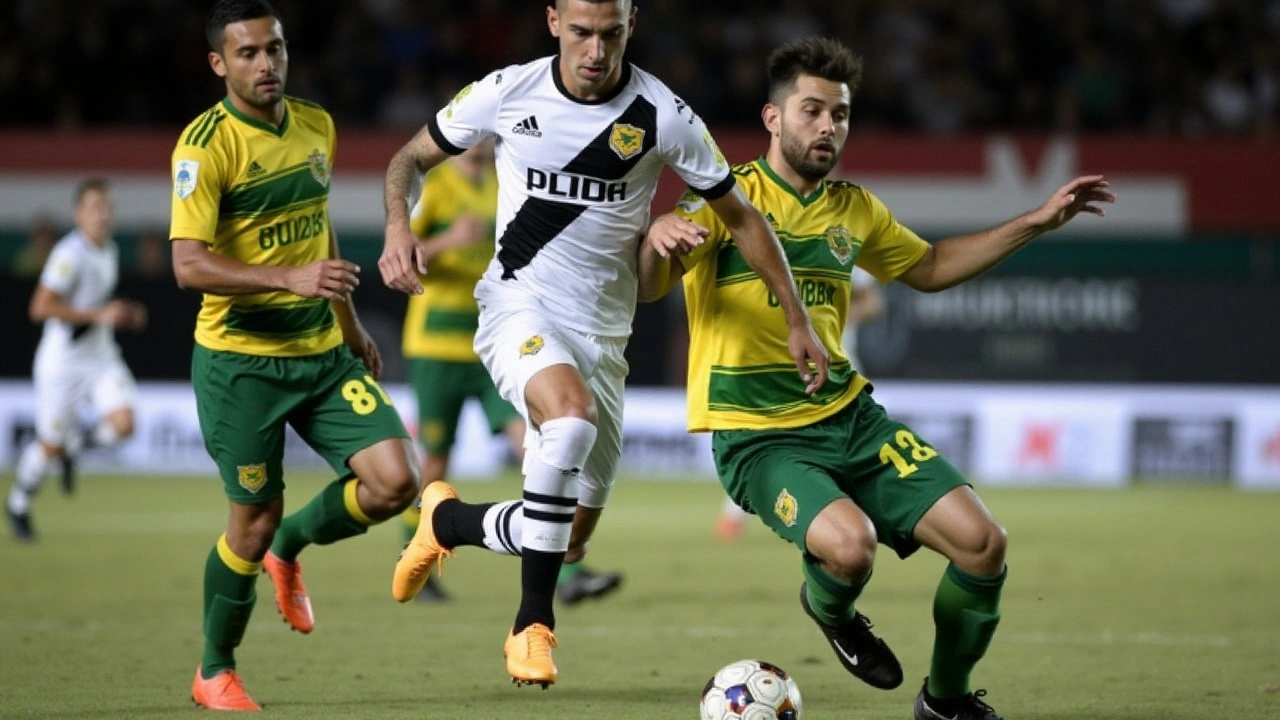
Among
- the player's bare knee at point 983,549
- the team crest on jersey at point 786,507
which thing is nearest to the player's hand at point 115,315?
the team crest on jersey at point 786,507

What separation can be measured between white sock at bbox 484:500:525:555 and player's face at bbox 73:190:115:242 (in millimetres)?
7560

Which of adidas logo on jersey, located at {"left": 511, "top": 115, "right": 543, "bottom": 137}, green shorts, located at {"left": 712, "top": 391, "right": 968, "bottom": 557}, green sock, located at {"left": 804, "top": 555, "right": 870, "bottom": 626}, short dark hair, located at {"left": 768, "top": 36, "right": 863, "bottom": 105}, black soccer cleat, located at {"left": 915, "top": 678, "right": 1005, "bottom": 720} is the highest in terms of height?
short dark hair, located at {"left": 768, "top": 36, "right": 863, "bottom": 105}

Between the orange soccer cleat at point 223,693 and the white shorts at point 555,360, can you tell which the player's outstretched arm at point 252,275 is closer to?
the white shorts at point 555,360

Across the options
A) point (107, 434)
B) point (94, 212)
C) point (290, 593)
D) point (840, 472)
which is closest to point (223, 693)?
point (290, 593)

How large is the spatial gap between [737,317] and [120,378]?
8.19 m

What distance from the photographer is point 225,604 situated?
6812mm

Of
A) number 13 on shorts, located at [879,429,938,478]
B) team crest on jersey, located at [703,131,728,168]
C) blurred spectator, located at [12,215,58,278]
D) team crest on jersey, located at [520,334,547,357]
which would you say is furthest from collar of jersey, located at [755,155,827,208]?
blurred spectator, located at [12,215,58,278]

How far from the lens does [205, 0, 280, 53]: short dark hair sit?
21.9 feet

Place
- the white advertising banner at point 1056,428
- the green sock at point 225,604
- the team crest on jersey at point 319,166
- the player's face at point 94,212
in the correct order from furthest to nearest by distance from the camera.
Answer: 1. the white advertising banner at point 1056,428
2. the player's face at point 94,212
3. the team crest on jersey at point 319,166
4. the green sock at point 225,604

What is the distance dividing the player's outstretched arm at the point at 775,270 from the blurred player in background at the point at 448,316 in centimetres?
391

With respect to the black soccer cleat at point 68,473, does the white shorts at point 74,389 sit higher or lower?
higher

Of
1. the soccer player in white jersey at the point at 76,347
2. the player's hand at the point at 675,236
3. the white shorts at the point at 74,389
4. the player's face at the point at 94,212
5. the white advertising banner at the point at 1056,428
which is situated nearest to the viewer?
the player's hand at the point at 675,236

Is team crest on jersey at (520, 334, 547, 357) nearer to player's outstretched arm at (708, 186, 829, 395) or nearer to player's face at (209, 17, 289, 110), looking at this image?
player's outstretched arm at (708, 186, 829, 395)

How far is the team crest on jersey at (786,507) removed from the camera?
6.17m
